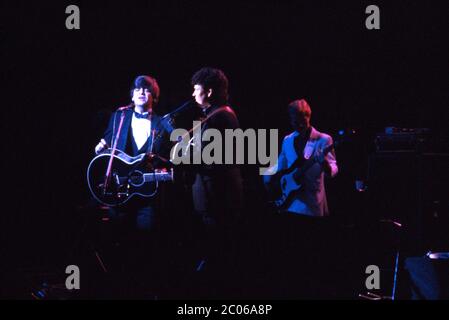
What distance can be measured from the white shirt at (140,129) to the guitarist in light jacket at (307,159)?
1.46 m

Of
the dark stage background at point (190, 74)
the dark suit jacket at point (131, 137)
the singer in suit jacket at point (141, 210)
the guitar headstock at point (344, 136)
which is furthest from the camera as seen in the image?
the dark stage background at point (190, 74)

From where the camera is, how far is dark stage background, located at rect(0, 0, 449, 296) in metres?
5.04

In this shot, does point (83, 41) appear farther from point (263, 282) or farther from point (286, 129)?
point (263, 282)

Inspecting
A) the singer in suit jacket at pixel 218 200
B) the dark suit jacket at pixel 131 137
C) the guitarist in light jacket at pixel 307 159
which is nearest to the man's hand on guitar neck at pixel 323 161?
the guitarist in light jacket at pixel 307 159

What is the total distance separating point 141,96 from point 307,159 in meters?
1.69

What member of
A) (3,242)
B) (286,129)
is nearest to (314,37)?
(286,129)

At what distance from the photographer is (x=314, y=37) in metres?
5.25

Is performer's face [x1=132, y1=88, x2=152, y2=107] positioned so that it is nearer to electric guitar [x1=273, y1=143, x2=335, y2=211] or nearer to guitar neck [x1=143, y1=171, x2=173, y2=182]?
guitar neck [x1=143, y1=171, x2=173, y2=182]

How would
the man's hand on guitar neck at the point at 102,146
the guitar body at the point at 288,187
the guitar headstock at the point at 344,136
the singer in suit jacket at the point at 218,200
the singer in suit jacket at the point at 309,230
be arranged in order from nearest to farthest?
the singer in suit jacket at the point at 218,200
the man's hand on guitar neck at the point at 102,146
the singer in suit jacket at the point at 309,230
the guitar headstock at the point at 344,136
the guitar body at the point at 288,187

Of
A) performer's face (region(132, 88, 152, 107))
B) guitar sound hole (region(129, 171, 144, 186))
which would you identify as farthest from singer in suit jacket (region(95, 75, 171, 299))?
guitar sound hole (region(129, 171, 144, 186))

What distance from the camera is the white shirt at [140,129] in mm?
4027

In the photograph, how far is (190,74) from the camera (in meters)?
5.25

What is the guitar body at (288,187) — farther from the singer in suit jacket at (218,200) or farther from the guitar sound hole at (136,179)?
the guitar sound hole at (136,179)

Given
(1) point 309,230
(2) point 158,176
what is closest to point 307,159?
(1) point 309,230
